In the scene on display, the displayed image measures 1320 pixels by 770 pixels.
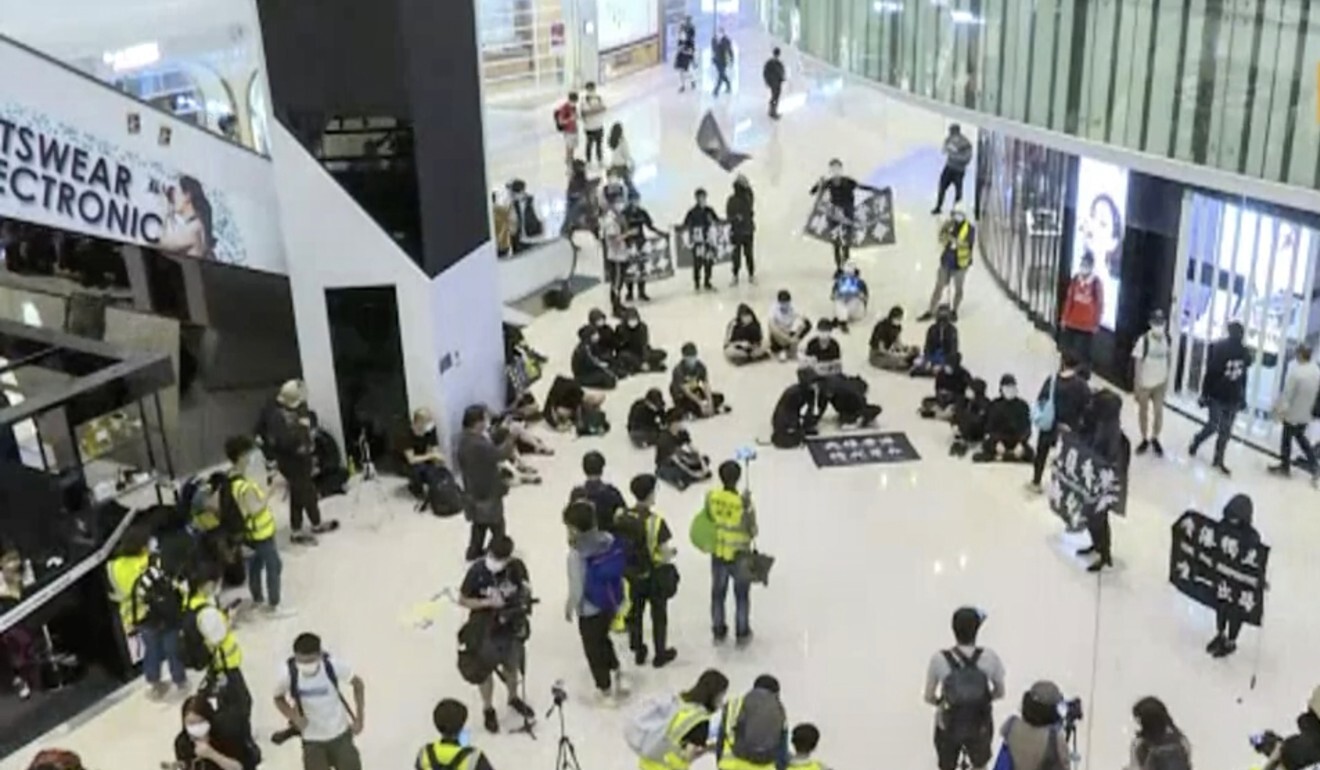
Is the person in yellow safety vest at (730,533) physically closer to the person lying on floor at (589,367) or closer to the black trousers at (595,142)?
the person lying on floor at (589,367)

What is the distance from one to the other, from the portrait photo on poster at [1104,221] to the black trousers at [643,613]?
22.5 feet

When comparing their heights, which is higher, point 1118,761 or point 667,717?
point 667,717

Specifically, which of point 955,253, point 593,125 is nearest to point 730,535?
point 955,253

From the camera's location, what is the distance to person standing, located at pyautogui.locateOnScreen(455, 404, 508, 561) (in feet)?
38.2

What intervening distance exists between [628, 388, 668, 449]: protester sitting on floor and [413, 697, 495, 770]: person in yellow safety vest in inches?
262

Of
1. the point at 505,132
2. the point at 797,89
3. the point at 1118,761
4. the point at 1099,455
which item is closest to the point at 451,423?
the point at 1099,455

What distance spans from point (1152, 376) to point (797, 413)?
125 inches

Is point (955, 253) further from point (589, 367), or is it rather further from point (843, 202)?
point (589, 367)

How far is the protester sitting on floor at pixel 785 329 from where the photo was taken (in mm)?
15984

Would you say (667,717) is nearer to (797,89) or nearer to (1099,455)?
(1099,455)

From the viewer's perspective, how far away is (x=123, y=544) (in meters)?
10.1

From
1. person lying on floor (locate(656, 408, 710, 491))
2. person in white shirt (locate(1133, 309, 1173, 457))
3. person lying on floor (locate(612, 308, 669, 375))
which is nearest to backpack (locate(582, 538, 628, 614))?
person lying on floor (locate(656, 408, 710, 491))

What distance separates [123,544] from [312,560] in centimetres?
241

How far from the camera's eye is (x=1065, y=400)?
12391 mm
